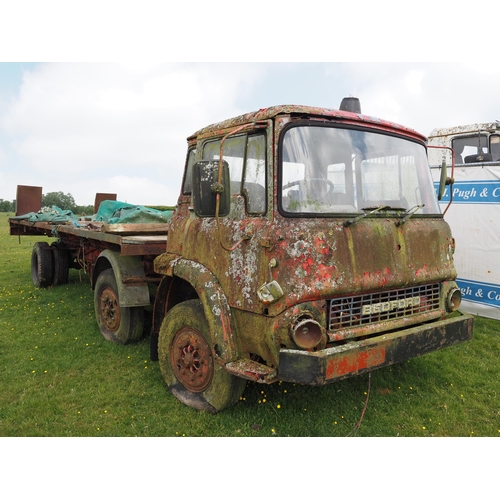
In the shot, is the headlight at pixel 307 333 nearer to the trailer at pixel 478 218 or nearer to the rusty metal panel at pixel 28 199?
the trailer at pixel 478 218

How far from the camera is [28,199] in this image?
10.3 meters

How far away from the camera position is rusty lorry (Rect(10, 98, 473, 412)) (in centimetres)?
316

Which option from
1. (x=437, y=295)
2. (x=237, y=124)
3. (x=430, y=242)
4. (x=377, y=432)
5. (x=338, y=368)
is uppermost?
(x=237, y=124)

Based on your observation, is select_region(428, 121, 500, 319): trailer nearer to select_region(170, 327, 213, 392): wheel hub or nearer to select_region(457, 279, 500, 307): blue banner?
select_region(457, 279, 500, 307): blue banner

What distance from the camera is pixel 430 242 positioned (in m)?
3.88

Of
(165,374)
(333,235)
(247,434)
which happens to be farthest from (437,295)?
(165,374)

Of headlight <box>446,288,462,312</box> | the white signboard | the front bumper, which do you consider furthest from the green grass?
the white signboard

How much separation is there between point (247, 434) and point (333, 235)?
68.8 inches

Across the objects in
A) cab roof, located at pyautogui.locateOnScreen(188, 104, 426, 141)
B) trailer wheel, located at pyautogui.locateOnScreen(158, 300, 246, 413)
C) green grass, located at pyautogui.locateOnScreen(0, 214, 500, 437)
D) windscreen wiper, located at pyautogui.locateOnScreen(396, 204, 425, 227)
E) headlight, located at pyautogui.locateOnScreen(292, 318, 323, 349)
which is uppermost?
cab roof, located at pyautogui.locateOnScreen(188, 104, 426, 141)

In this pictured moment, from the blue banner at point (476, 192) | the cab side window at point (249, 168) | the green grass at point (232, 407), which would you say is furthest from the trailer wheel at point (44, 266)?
the blue banner at point (476, 192)

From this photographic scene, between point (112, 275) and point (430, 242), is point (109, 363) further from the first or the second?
point (430, 242)

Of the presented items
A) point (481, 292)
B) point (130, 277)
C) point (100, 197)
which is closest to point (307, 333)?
point (130, 277)

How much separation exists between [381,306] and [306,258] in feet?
2.79

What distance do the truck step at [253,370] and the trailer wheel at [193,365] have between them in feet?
0.97
